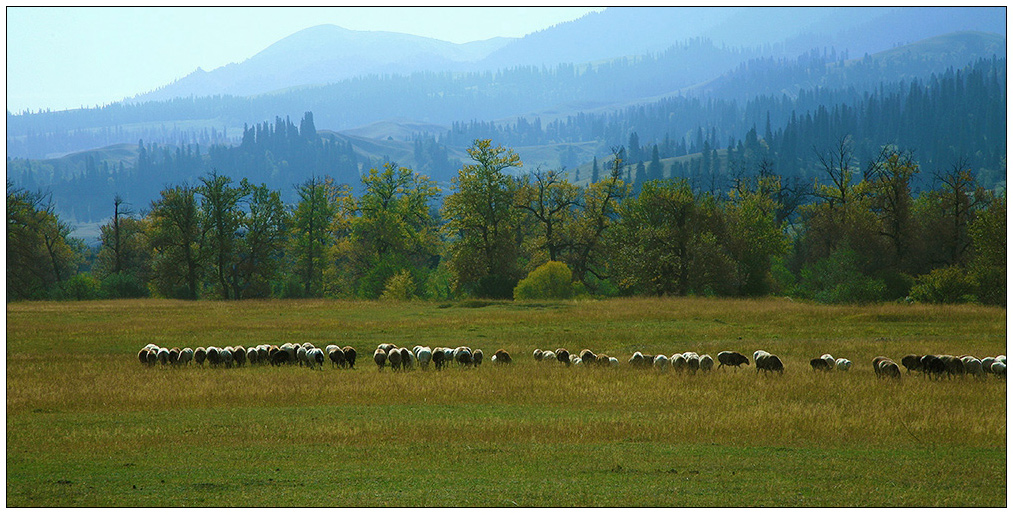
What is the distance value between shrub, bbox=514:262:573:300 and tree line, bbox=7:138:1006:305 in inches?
8.2

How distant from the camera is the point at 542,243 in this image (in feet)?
269

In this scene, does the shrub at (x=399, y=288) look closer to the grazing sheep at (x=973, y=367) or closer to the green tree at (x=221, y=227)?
the green tree at (x=221, y=227)

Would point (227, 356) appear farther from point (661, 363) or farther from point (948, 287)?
point (948, 287)

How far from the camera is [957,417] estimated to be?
19.6 m

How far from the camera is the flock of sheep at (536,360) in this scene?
90.8 feet

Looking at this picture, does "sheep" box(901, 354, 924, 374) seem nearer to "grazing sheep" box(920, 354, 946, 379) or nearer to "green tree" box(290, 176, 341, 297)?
"grazing sheep" box(920, 354, 946, 379)

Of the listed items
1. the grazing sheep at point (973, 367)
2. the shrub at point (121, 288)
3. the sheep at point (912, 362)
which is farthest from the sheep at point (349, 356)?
the shrub at point (121, 288)

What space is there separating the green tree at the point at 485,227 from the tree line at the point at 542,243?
0.53 ft

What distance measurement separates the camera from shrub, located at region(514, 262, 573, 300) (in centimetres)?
7019

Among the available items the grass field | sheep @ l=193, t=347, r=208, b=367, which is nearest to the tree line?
the grass field

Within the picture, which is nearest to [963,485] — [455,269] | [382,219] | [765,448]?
[765,448]

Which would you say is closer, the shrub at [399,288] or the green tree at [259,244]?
the shrub at [399,288]

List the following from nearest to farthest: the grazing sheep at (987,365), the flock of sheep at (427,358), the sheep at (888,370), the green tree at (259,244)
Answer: the sheep at (888,370) → the grazing sheep at (987,365) → the flock of sheep at (427,358) → the green tree at (259,244)
